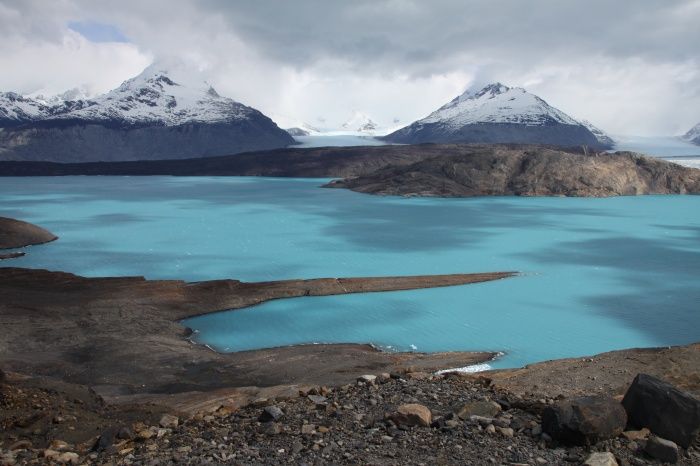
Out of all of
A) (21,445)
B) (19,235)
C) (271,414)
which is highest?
(271,414)

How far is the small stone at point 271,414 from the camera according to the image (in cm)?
741

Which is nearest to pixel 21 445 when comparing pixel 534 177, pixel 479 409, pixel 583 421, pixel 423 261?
pixel 479 409

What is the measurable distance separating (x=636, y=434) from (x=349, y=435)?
3.20 meters

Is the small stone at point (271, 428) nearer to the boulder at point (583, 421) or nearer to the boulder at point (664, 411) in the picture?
the boulder at point (583, 421)

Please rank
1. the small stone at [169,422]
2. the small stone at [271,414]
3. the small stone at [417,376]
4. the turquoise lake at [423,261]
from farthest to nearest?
the turquoise lake at [423,261] < the small stone at [417,376] < the small stone at [169,422] < the small stone at [271,414]

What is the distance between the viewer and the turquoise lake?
18.3 metres

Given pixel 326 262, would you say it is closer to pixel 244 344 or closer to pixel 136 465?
pixel 244 344

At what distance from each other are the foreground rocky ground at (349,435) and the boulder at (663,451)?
0.24 ft

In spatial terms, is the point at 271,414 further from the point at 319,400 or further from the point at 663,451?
the point at 663,451

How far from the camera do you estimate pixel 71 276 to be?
77.8ft

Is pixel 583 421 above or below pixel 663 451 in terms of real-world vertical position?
above

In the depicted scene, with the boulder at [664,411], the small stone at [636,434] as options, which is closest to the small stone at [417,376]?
the boulder at [664,411]

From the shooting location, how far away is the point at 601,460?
6.02 meters

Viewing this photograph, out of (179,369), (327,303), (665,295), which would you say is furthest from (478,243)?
(179,369)
